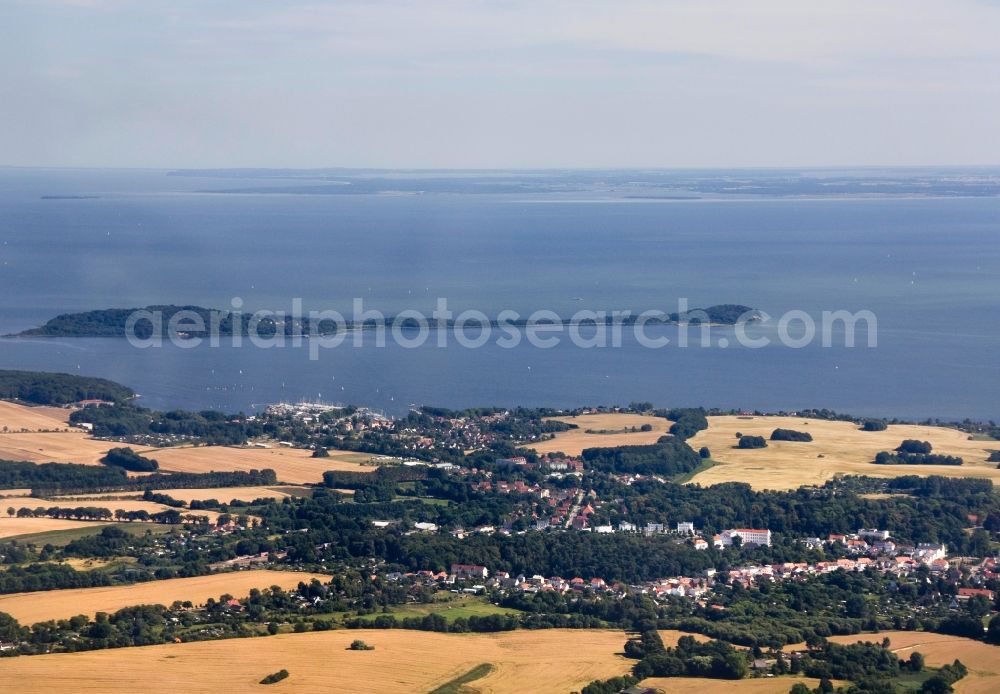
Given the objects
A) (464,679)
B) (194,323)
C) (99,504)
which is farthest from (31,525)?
(194,323)

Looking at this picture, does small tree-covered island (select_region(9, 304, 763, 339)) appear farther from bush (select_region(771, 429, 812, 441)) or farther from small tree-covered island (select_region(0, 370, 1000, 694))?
bush (select_region(771, 429, 812, 441))

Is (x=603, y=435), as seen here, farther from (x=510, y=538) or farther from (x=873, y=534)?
(x=510, y=538)

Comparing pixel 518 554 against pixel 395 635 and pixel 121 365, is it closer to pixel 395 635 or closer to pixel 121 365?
pixel 395 635

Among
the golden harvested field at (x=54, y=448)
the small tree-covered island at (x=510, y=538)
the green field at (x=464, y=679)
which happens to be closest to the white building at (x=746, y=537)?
the small tree-covered island at (x=510, y=538)

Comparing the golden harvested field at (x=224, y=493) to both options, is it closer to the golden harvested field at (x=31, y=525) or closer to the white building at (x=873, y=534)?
the golden harvested field at (x=31, y=525)

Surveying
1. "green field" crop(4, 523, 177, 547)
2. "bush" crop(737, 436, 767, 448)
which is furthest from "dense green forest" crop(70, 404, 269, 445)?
"bush" crop(737, 436, 767, 448)

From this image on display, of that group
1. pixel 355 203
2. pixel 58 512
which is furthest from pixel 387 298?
pixel 355 203
